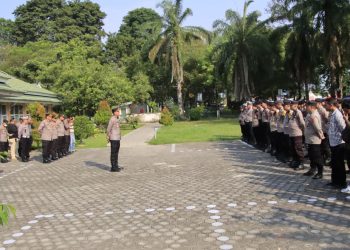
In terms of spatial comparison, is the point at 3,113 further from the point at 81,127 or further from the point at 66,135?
the point at 66,135

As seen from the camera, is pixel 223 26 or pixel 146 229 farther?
pixel 223 26

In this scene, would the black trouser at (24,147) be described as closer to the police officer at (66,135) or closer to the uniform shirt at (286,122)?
the police officer at (66,135)

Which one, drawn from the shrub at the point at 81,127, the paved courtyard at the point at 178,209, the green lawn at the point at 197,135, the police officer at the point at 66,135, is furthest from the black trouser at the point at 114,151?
the shrub at the point at 81,127

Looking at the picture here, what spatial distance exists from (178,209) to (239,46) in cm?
3753

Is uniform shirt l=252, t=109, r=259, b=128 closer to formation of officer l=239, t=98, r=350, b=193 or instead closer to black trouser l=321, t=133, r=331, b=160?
formation of officer l=239, t=98, r=350, b=193

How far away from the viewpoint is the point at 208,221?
6.51m

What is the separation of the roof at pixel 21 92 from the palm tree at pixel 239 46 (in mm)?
17348

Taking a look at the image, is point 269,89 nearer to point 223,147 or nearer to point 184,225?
point 223,147

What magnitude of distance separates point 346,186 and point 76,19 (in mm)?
66292

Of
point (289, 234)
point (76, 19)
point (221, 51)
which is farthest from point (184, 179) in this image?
point (76, 19)

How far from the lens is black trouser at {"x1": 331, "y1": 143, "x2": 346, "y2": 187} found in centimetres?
835

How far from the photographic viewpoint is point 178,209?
7348 millimetres

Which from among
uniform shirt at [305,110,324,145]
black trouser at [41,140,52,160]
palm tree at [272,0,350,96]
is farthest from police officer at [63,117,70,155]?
palm tree at [272,0,350,96]

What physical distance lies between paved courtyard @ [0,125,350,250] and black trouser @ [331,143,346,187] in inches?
14.1
